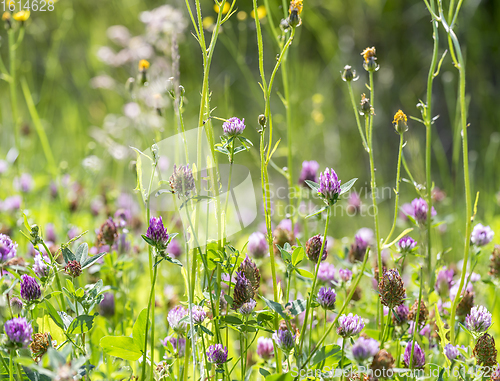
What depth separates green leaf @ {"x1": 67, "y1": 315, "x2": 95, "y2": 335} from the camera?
2.19 ft

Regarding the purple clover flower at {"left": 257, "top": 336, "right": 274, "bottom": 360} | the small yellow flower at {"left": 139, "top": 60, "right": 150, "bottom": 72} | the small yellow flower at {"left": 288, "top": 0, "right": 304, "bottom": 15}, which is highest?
the small yellow flower at {"left": 139, "top": 60, "right": 150, "bottom": 72}

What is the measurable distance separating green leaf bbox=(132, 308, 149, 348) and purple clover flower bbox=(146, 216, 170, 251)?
0.14m

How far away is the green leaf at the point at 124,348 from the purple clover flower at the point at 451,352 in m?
0.49

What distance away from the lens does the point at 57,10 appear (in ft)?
12.8

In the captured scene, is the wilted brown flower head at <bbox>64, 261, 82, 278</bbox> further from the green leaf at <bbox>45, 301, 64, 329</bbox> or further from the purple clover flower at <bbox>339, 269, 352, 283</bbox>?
the purple clover flower at <bbox>339, 269, 352, 283</bbox>

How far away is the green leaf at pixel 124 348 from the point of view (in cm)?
70

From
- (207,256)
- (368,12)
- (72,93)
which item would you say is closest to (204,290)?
(207,256)

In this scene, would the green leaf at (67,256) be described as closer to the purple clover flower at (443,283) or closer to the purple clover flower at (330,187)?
the purple clover flower at (330,187)

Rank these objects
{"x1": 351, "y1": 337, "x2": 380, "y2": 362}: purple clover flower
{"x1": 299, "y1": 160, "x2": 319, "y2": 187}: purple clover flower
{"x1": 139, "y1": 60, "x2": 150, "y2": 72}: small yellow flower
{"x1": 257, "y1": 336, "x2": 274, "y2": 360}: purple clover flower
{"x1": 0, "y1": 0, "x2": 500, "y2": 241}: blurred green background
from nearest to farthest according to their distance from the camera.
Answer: {"x1": 351, "y1": 337, "x2": 380, "y2": 362}: purple clover flower → {"x1": 257, "y1": 336, "x2": 274, "y2": 360}: purple clover flower → {"x1": 139, "y1": 60, "x2": 150, "y2": 72}: small yellow flower → {"x1": 299, "y1": 160, "x2": 319, "y2": 187}: purple clover flower → {"x1": 0, "y1": 0, "x2": 500, "y2": 241}: blurred green background

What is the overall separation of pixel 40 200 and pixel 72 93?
207cm

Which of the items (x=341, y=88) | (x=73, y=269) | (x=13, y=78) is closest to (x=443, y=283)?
(x=73, y=269)

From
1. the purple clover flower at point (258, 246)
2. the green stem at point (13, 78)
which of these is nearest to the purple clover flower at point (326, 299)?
the purple clover flower at point (258, 246)

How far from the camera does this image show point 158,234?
2.10ft

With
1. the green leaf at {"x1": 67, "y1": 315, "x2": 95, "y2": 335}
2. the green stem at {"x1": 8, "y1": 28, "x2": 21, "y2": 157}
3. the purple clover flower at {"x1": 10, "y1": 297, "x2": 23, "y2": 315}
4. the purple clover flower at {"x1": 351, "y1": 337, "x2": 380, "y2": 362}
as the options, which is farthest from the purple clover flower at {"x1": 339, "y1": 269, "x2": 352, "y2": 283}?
the green stem at {"x1": 8, "y1": 28, "x2": 21, "y2": 157}
